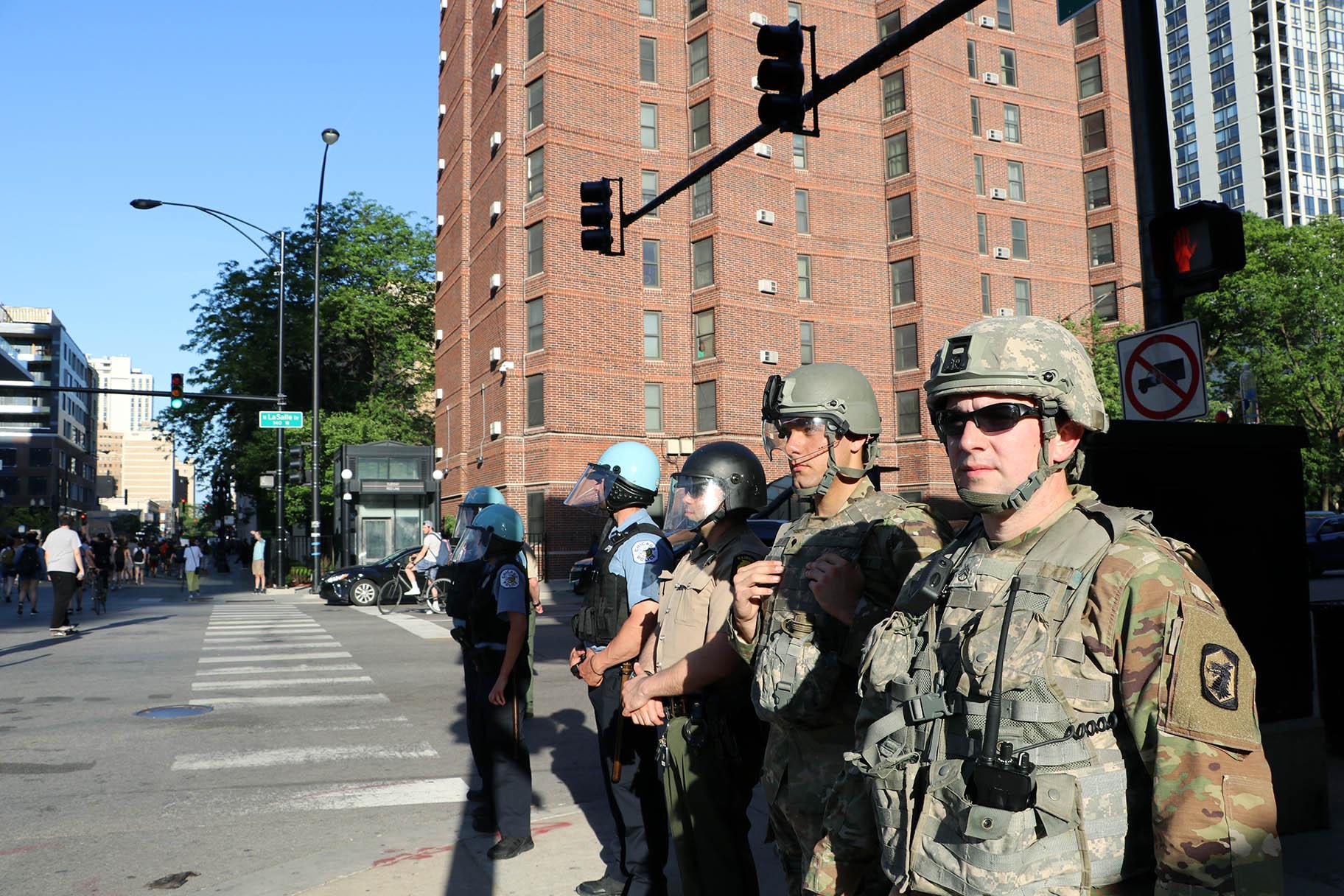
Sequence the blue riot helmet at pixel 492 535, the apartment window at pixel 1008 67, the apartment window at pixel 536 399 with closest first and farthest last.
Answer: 1. the blue riot helmet at pixel 492 535
2. the apartment window at pixel 536 399
3. the apartment window at pixel 1008 67

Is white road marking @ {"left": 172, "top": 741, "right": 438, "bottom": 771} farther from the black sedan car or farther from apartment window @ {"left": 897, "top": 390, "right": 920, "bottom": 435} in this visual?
apartment window @ {"left": 897, "top": 390, "right": 920, "bottom": 435}

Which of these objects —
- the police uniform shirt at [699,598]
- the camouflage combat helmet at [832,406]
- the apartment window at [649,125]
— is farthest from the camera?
the apartment window at [649,125]

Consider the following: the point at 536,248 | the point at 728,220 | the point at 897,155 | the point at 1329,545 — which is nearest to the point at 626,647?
the point at 1329,545

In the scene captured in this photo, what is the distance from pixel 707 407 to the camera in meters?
35.7

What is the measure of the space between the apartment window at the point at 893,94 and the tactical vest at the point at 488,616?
3738 cm

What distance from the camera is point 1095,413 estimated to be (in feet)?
7.14

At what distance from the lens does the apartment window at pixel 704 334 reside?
35594 millimetres

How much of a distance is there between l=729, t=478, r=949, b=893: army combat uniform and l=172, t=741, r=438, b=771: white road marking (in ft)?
18.3

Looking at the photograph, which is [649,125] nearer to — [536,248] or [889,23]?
[536,248]

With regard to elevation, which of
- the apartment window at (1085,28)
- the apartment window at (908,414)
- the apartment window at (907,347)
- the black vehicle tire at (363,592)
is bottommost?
the black vehicle tire at (363,592)

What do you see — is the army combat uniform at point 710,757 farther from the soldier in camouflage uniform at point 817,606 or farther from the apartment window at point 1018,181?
the apartment window at point 1018,181

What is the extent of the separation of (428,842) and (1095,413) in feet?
15.7

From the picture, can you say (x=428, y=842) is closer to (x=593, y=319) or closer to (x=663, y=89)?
(x=593, y=319)

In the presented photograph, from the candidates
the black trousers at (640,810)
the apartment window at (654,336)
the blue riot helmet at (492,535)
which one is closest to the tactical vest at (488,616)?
the blue riot helmet at (492,535)
